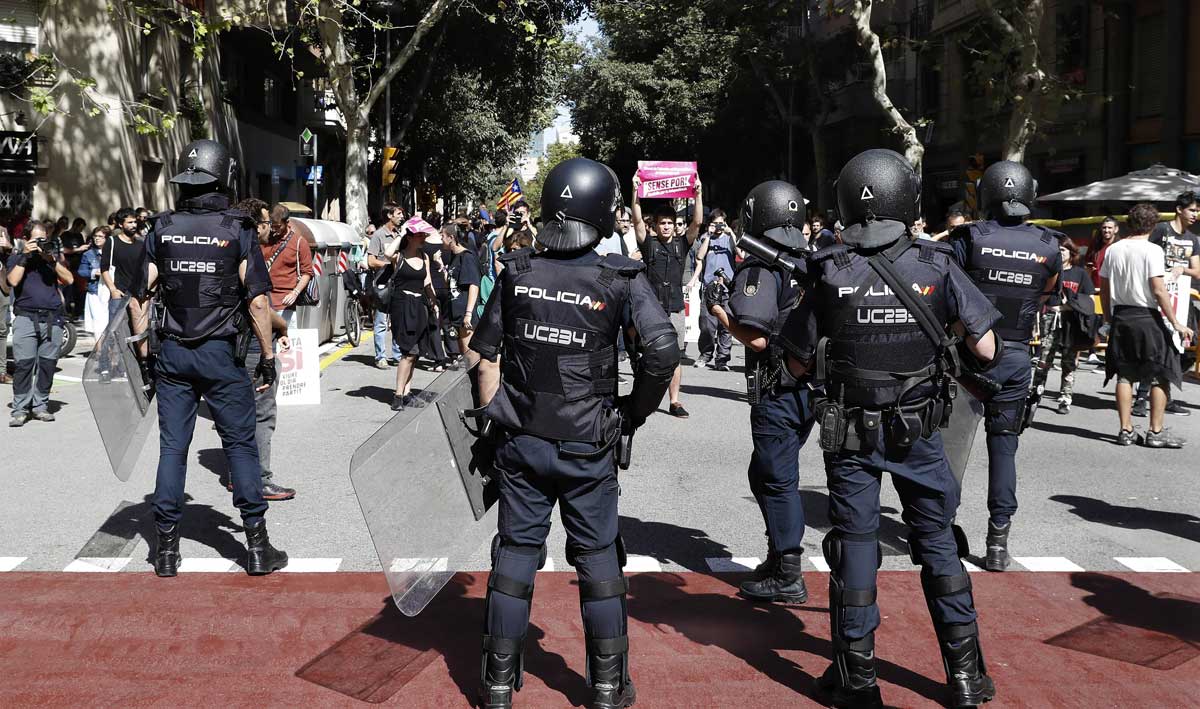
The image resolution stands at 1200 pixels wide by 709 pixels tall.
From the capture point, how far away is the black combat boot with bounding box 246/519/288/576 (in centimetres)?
572

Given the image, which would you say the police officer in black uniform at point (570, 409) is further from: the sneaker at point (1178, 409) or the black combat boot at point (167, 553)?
the sneaker at point (1178, 409)

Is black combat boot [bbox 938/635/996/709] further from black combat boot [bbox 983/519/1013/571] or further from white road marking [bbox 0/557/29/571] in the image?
white road marking [bbox 0/557/29/571]

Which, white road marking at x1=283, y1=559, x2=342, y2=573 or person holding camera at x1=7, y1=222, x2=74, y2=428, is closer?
white road marking at x1=283, y1=559, x2=342, y2=573

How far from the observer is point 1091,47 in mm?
26750

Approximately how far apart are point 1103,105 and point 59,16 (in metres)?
20.8

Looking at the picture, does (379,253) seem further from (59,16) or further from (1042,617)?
(59,16)

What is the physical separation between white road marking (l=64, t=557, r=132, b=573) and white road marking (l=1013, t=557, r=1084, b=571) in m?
4.37

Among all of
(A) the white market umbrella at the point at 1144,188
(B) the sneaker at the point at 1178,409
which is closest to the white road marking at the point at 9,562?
(B) the sneaker at the point at 1178,409

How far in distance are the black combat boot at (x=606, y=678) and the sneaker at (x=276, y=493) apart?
3.71m

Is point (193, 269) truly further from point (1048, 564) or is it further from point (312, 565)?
point (1048, 564)

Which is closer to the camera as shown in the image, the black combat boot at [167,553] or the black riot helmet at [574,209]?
the black riot helmet at [574,209]

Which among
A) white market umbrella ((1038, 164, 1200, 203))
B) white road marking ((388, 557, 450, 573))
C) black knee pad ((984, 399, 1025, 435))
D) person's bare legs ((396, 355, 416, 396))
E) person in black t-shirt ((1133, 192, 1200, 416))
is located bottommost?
person's bare legs ((396, 355, 416, 396))

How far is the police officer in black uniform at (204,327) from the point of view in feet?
18.3

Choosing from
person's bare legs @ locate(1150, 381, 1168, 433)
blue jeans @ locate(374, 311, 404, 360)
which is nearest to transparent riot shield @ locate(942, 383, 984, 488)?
person's bare legs @ locate(1150, 381, 1168, 433)
